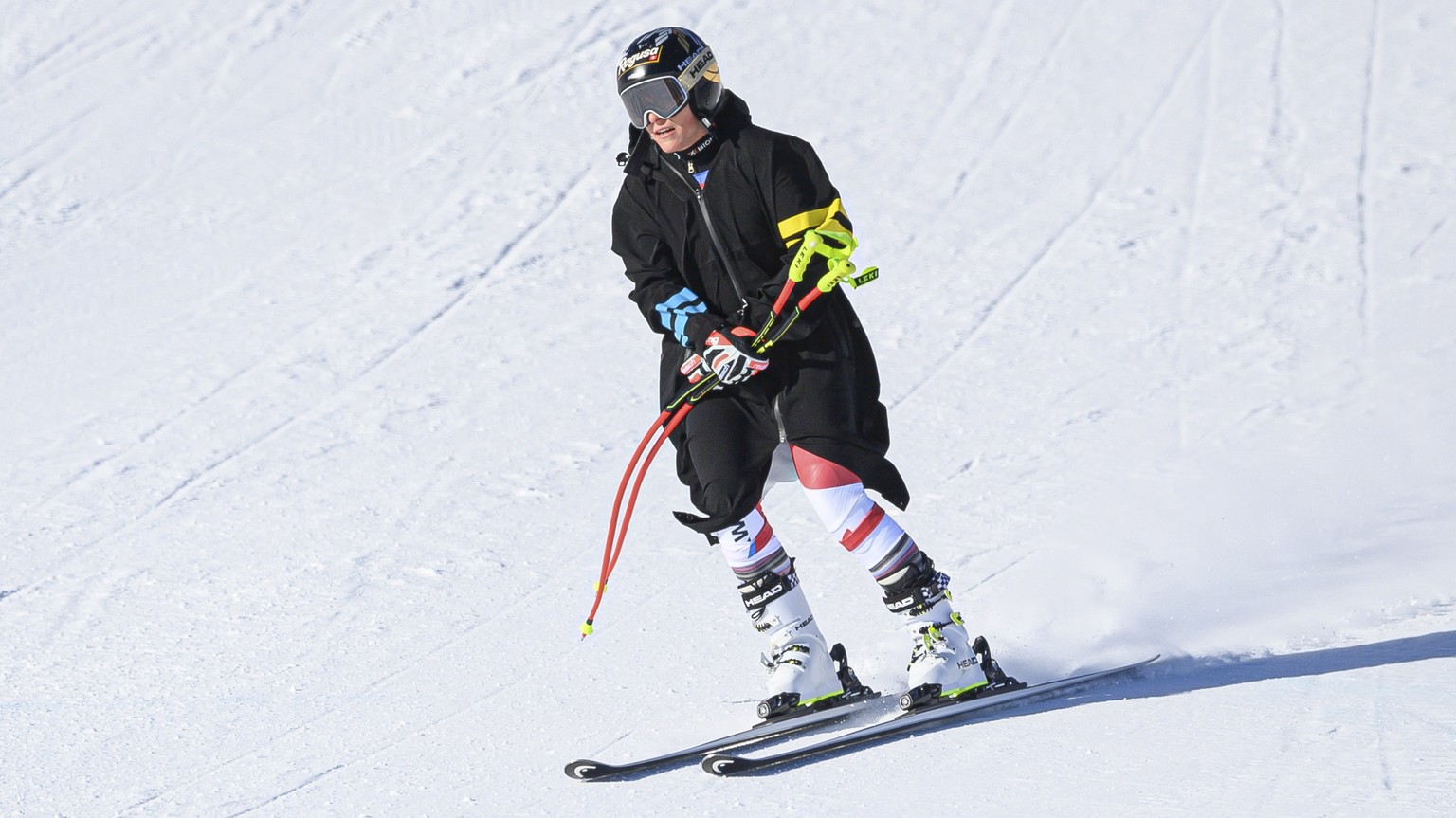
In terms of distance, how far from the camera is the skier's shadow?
3.92 meters

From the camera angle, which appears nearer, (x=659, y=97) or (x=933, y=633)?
(x=659, y=97)

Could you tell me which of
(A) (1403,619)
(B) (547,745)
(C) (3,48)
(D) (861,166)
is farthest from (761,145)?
(C) (3,48)

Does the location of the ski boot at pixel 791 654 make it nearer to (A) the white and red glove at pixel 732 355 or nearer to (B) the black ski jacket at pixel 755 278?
(B) the black ski jacket at pixel 755 278

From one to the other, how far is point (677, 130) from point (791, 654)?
1421mm

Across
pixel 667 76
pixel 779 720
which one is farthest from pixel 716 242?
pixel 779 720

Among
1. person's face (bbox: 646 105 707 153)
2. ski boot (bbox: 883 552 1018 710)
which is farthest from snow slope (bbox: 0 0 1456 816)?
person's face (bbox: 646 105 707 153)

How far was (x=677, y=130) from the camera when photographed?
384cm

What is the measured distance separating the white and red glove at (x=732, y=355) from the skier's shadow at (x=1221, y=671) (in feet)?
3.21

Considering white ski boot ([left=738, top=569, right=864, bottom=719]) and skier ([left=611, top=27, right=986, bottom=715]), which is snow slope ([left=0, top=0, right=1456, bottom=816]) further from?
skier ([left=611, top=27, right=986, bottom=715])

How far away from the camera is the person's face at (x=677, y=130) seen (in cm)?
383

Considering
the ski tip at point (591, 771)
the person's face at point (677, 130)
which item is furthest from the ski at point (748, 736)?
the person's face at point (677, 130)

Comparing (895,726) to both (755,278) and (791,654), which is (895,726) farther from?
(755,278)

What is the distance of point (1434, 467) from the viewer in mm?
5828

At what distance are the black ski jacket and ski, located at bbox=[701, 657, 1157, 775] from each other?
0.56 m
